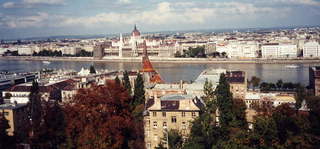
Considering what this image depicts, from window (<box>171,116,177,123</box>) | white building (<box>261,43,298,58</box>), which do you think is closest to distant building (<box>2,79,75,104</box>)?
window (<box>171,116,177,123</box>)

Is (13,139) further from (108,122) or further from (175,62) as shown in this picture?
(175,62)

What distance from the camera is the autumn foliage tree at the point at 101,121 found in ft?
16.8

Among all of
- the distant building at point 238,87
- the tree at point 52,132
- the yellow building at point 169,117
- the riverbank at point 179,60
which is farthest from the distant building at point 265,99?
the riverbank at point 179,60

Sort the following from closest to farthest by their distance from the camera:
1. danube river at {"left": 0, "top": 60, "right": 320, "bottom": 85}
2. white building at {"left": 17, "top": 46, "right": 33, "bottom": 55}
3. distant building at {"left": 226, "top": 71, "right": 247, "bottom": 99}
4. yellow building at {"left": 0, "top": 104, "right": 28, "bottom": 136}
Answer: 1. yellow building at {"left": 0, "top": 104, "right": 28, "bottom": 136}
2. distant building at {"left": 226, "top": 71, "right": 247, "bottom": 99}
3. danube river at {"left": 0, "top": 60, "right": 320, "bottom": 85}
4. white building at {"left": 17, "top": 46, "right": 33, "bottom": 55}

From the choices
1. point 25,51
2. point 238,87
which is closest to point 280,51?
point 238,87

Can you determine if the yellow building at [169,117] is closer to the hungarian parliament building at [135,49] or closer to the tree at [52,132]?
the tree at [52,132]

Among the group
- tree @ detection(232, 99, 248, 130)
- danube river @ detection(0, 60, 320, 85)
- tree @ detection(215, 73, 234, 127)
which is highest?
tree @ detection(215, 73, 234, 127)

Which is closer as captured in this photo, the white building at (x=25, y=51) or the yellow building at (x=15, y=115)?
the yellow building at (x=15, y=115)

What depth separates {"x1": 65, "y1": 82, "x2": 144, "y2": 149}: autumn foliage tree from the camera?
5.13 m

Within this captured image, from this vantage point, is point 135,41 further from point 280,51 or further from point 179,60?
point 280,51

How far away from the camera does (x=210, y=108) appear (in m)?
6.39

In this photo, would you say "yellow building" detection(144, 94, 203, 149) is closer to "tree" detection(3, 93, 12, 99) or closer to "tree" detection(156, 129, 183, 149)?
"tree" detection(156, 129, 183, 149)

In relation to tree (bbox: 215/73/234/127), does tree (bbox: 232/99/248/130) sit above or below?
below

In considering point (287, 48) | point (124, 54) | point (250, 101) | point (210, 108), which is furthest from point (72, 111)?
point (124, 54)
